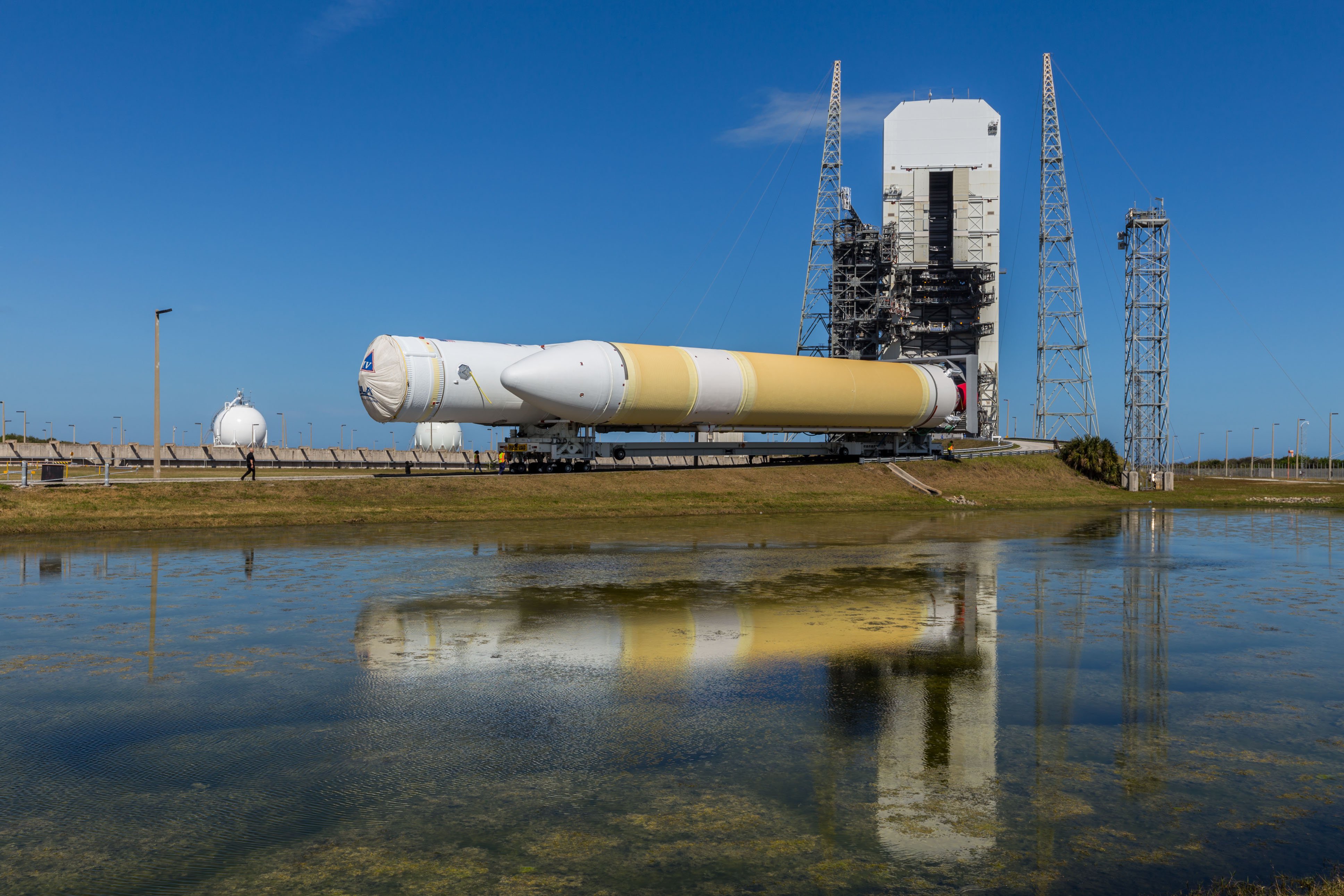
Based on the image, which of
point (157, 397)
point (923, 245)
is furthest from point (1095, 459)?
point (157, 397)

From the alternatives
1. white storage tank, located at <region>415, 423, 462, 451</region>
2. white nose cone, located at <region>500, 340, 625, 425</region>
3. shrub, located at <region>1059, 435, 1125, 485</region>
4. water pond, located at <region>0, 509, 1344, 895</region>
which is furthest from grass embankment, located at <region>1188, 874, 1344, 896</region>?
white storage tank, located at <region>415, 423, 462, 451</region>

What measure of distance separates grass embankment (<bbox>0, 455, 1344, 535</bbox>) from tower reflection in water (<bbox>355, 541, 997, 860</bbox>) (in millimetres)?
16465

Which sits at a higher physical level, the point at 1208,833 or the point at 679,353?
the point at 679,353

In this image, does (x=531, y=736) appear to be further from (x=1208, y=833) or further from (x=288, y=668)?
(x=1208, y=833)

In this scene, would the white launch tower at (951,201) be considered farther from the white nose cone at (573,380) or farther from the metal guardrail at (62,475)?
the metal guardrail at (62,475)

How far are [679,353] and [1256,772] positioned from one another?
3381 centimetres

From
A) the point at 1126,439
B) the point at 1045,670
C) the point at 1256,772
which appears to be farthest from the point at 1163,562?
the point at 1126,439

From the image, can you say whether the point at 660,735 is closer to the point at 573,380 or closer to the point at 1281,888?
the point at 1281,888

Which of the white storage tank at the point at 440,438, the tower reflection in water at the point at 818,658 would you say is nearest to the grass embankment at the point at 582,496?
the tower reflection in water at the point at 818,658

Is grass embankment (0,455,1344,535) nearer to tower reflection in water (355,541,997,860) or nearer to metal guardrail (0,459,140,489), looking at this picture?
metal guardrail (0,459,140,489)

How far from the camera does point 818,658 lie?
36.8 ft

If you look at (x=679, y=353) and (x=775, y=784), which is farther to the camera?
(x=679, y=353)

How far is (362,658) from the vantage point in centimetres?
1109

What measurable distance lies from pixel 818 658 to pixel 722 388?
1187 inches
